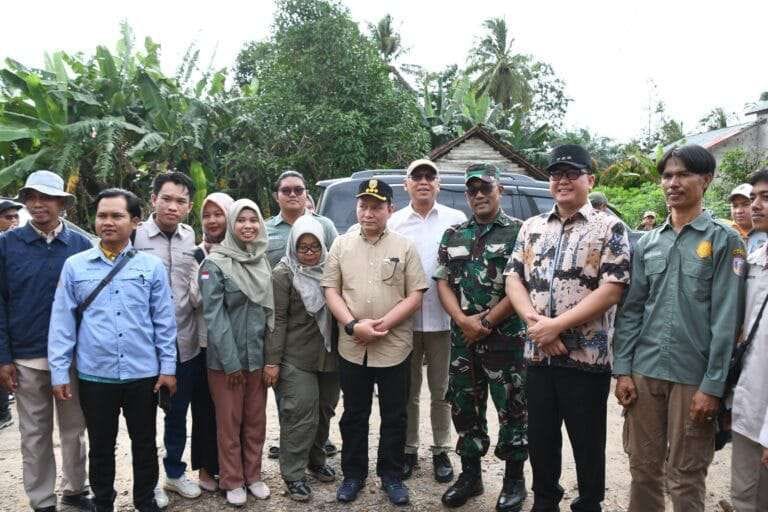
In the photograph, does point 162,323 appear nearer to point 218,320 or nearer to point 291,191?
point 218,320

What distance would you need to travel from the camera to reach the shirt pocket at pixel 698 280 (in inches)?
105

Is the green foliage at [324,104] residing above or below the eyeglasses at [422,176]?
above

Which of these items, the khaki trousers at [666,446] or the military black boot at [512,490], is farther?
the military black boot at [512,490]

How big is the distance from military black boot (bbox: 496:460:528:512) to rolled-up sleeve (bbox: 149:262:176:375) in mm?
2167

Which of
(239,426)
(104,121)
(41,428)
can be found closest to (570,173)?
(239,426)

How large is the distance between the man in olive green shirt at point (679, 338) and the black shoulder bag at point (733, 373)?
46 mm

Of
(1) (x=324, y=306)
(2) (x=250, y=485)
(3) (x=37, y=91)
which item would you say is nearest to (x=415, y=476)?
(2) (x=250, y=485)

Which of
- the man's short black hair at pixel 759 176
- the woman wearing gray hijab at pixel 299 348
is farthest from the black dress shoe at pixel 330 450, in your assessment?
the man's short black hair at pixel 759 176

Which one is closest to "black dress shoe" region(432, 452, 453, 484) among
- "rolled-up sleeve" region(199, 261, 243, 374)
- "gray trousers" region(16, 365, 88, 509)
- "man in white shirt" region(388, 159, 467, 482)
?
"man in white shirt" region(388, 159, 467, 482)

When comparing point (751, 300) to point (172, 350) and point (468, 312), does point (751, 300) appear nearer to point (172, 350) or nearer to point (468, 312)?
point (468, 312)

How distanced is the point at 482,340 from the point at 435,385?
26.4 inches

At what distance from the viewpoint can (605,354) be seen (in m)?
2.96

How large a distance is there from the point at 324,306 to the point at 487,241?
1.15 m

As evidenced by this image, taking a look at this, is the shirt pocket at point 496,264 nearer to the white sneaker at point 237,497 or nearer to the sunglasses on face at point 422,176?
the sunglasses on face at point 422,176
